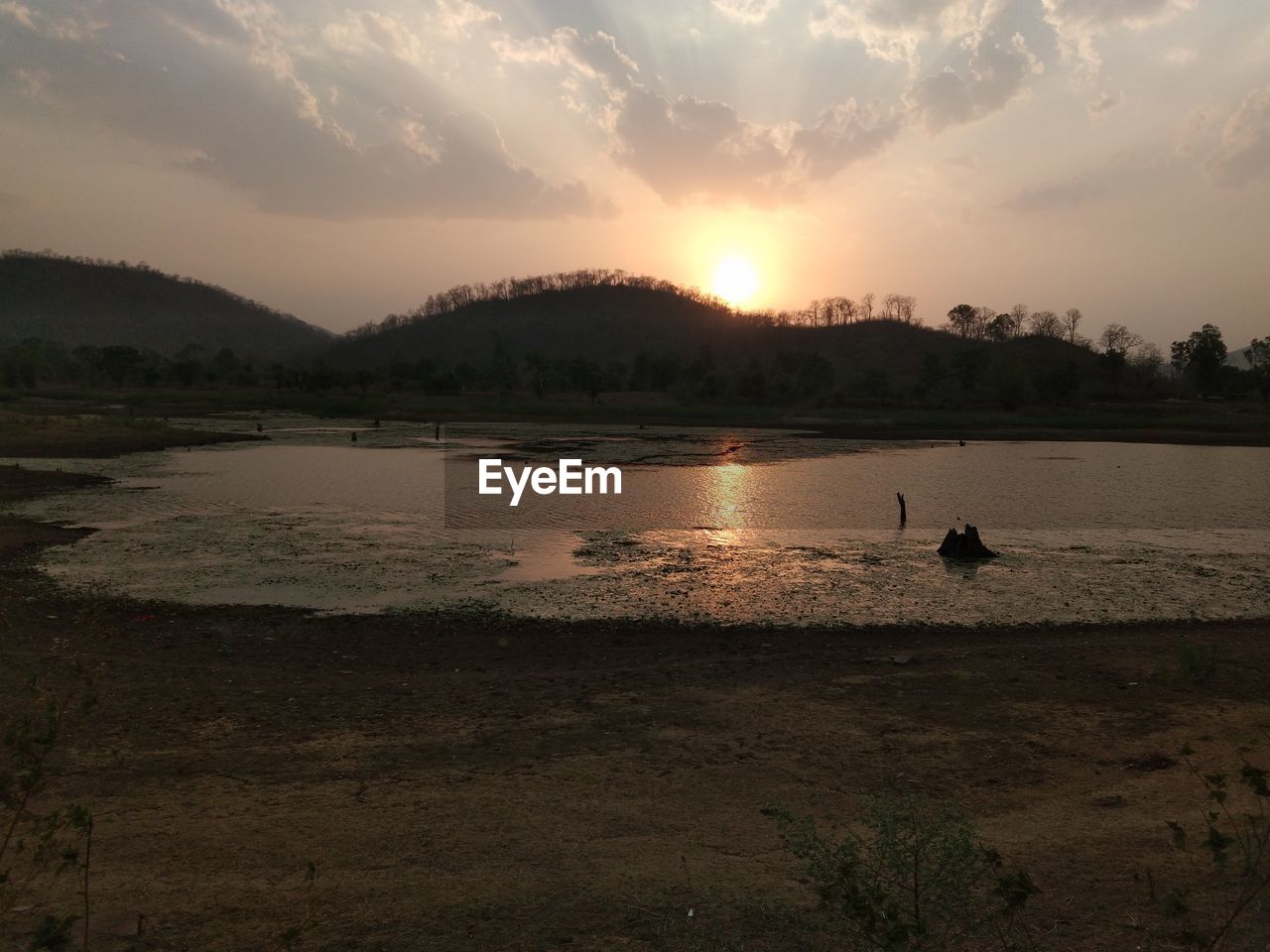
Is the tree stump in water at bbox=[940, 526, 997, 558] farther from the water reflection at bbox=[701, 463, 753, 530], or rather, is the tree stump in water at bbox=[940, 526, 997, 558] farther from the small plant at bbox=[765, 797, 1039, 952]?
the small plant at bbox=[765, 797, 1039, 952]

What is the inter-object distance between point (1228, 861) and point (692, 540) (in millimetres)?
15268

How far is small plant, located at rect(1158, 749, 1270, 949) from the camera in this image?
3607 millimetres

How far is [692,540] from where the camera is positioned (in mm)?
20719

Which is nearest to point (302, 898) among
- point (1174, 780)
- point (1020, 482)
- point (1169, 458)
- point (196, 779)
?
point (196, 779)

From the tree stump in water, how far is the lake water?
0.54 meters

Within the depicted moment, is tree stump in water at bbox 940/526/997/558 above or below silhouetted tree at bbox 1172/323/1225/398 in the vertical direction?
below

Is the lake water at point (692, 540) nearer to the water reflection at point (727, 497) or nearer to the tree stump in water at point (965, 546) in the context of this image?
the water reflection at point (727, 497)

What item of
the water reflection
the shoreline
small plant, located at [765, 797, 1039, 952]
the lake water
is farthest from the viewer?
the shoreline

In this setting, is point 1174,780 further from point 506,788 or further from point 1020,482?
point 1020,482

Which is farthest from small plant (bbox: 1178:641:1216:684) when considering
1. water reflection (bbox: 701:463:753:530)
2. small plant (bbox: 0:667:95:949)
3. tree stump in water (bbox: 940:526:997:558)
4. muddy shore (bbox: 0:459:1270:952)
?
water reflection (bbox: 701:463:753:530)

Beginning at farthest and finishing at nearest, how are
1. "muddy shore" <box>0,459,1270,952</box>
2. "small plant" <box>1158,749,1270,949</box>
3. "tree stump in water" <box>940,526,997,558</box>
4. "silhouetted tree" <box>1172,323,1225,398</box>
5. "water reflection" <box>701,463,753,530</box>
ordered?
"silhouetted tree" <box>1172,323,1225,398</box>, "water reflection" <box>701,463,753,530</box>, "tree stump in water" <box>940,526,997,558</box>, "muddy shore" <box>0,459,1270,952</box>, "small plant" <box>1158,749,1270,949</box>

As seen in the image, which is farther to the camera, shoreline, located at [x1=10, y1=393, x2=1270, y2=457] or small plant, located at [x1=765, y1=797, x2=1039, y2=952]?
shoreline, located at [x1=10, y1=393, x2=1270, y2=457]

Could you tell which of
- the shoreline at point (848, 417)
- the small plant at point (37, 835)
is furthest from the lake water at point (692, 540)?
the shoreline at point (848, 417)

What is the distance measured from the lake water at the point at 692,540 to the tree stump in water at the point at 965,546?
1.77 ft
